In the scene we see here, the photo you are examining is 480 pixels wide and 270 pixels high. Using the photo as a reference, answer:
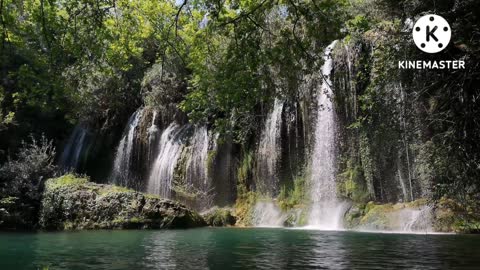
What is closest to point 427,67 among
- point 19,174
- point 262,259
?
point 262,259

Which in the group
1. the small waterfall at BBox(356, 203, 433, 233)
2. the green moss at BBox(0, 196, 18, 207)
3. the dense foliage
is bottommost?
the small waterfall at BBox(356, 203, 433, 233)

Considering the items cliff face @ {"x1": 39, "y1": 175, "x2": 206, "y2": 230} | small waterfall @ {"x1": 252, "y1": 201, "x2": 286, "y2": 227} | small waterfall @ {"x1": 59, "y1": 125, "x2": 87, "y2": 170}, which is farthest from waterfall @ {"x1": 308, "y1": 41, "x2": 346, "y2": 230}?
small waterfall @ {"x1": 59, "y1": 125, "x2": 87, "y2": 170}

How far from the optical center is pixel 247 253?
32.6ft

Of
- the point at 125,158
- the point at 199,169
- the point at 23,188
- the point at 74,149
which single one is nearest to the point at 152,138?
the point at 125,158

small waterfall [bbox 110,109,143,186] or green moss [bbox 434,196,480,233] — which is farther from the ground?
small waterfall [bbox 110,109,143,186]

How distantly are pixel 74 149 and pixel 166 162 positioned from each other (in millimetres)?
7527

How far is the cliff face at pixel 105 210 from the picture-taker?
706 inches

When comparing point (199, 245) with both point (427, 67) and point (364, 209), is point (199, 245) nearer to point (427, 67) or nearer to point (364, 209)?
point (427, 67)

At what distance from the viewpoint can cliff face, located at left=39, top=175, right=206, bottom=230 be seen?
1794 centimetres

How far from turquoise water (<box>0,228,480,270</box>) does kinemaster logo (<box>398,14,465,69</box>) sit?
3669 mm

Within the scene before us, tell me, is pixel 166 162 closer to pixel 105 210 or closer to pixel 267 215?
pixel 105 210

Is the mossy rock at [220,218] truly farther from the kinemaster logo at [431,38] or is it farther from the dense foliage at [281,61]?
the kinemaster logo at [431,38]

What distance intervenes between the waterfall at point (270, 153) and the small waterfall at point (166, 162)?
437cm

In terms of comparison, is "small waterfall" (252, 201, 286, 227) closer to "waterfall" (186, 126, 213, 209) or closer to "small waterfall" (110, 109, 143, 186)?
"waterfall" (186, 126, 213, 209)
